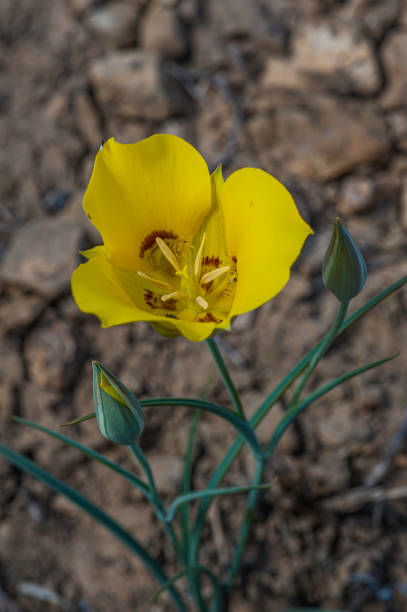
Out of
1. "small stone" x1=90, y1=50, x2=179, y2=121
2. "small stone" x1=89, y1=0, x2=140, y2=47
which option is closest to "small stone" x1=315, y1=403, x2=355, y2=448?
"small stone" x1=90, y1=50, x2=179, y2=121

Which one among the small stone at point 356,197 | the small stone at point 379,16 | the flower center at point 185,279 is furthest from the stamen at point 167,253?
the small stone at point 379,16

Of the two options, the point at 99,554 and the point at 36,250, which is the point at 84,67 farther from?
the point at 99,554

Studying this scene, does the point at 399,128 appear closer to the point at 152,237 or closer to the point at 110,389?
the point at 152,237

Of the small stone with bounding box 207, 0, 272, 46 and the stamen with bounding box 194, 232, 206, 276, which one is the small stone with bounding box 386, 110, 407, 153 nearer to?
the small stone with bounding box 207, 0, 272, 46

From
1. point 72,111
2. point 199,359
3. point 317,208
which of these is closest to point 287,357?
point 199,359

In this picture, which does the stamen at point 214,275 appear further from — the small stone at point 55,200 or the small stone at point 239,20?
the small stone at point 239,20


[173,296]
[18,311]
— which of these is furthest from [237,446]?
[18,311]
